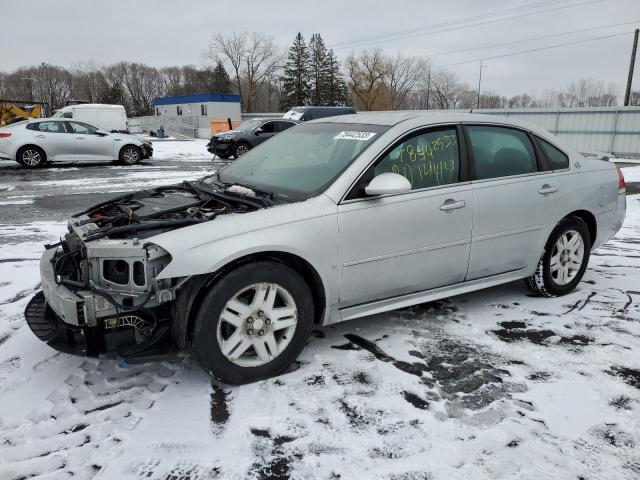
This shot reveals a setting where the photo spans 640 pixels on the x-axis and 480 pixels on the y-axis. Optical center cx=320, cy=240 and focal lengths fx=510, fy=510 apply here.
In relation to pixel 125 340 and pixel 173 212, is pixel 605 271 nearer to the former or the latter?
pixel 173 212

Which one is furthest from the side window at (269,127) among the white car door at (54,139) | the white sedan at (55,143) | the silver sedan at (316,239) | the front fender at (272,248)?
the front fender at (272,248)

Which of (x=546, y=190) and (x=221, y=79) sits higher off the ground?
(x=221, y=79)

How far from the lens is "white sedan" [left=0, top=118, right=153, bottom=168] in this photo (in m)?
15.2

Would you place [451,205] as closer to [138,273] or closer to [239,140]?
[138,273]

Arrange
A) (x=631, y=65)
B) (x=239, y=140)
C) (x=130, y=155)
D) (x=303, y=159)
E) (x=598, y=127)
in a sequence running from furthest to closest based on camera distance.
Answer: (x=631, y=65) → (x=598, y=127) → (x=239, y=140) → (x=130, y=155) → (x=303, y=159)

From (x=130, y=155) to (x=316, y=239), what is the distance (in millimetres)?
15327

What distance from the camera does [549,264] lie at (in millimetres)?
4453

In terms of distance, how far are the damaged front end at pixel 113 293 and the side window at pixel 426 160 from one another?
1.17m

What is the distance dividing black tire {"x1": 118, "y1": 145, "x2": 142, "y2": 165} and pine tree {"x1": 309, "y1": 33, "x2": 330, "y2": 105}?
198ft

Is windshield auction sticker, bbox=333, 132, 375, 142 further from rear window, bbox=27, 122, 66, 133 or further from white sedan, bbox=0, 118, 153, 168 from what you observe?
rear window, bbox=27, 122, 66, 133

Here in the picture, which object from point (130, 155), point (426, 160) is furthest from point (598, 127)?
point (426, 160)

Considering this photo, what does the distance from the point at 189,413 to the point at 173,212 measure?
129 centimetres

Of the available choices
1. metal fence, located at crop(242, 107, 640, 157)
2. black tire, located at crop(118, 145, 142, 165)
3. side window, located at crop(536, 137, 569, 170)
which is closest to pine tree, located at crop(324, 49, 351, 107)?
metal fence, located at crop(242, 107, 640, 157)

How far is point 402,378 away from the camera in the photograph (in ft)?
10.5
